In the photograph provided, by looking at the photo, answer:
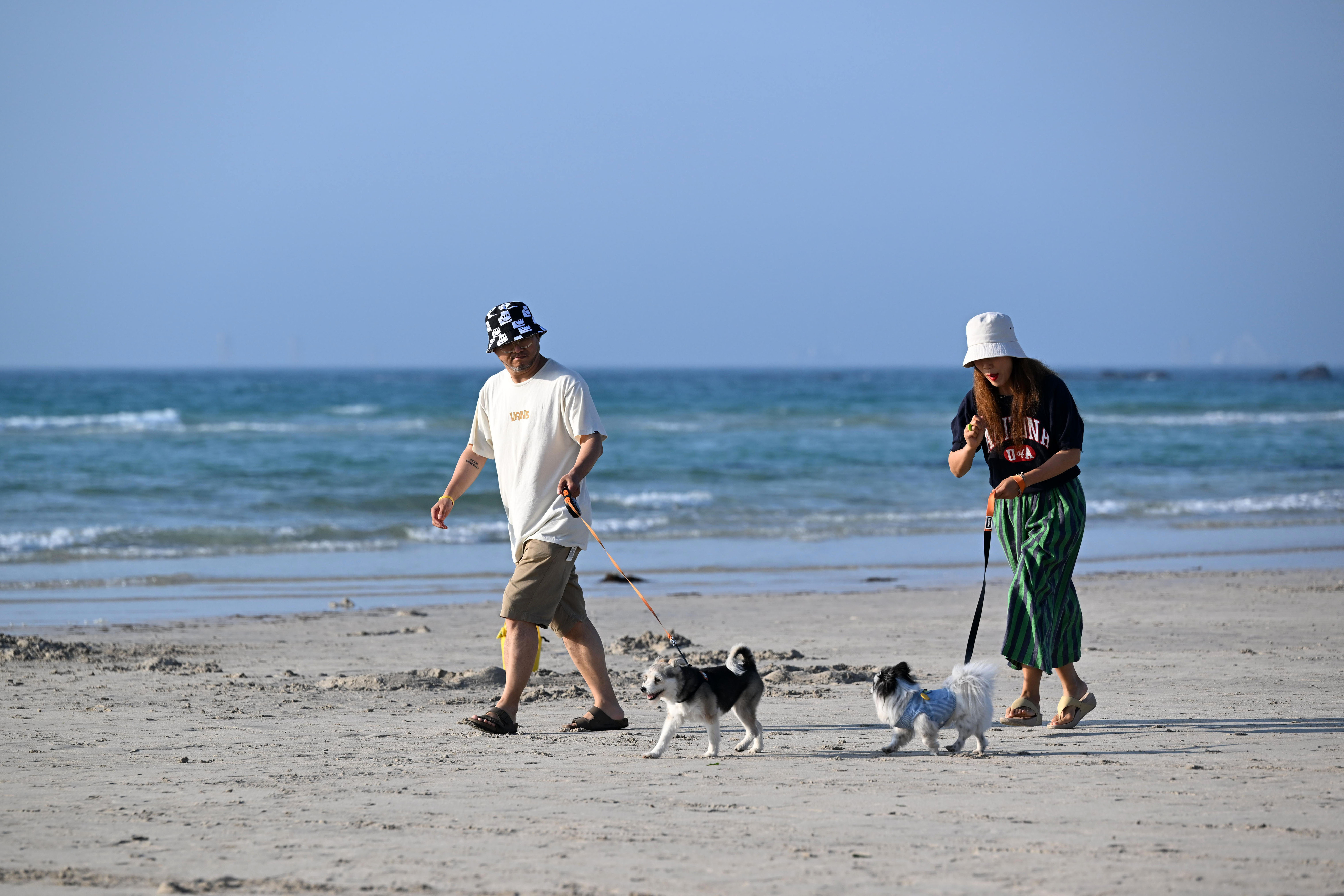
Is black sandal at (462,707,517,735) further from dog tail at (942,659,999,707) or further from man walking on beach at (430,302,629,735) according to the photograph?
dog tail at (942,659,999,707)

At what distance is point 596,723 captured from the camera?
5.12 metres

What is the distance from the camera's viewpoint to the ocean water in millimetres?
Answer: 12781

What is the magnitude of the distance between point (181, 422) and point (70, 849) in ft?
103

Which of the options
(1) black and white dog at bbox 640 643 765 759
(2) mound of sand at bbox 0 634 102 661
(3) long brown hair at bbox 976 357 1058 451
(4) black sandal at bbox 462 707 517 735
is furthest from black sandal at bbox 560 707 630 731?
(2) mound of sand at bbox 0 634 102 661

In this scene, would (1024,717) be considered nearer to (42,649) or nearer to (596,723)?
(596,723)

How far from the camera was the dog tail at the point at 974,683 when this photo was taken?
4496mm

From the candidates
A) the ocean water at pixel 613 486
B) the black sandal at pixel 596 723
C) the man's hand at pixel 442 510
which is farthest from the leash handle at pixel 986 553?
the ocean water at pixel 613 486

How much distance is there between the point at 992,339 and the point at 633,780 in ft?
7.08

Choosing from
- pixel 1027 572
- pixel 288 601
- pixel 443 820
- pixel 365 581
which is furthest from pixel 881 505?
pixel 443 820

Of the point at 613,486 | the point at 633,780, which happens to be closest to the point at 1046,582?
the point at 633,780

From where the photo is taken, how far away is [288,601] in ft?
31.1

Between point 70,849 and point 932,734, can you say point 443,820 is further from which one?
point 932,734

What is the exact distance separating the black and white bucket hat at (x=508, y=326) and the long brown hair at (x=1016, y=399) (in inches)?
71.0

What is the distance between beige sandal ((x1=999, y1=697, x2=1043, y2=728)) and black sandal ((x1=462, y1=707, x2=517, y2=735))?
2.06 metres
